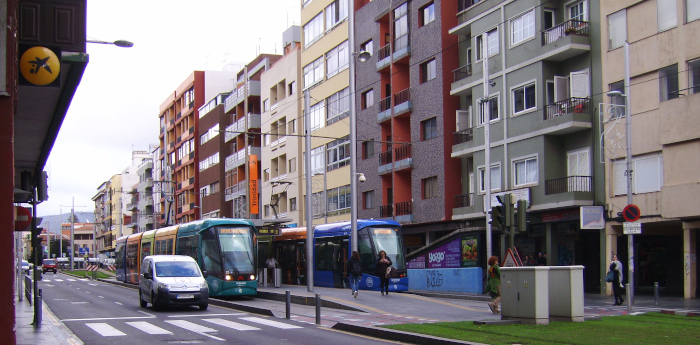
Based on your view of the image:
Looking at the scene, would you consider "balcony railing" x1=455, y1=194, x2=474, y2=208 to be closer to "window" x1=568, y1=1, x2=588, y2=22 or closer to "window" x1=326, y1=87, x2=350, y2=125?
"window" x1=568, y1=1, x2=588, y2=22

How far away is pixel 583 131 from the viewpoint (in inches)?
1308

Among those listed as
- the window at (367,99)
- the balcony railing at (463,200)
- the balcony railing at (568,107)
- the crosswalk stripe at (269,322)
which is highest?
the window at (367,99)

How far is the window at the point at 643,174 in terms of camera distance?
1177 inches

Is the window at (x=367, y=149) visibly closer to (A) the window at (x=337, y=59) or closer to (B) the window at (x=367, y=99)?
(B) the window at (x=367, y=99)

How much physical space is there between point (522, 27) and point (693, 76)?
29.6 ft

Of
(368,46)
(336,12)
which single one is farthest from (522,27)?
(336,12)

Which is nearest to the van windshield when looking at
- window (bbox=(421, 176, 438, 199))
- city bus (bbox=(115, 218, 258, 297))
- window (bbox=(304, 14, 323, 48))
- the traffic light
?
city bus (bbox=(115, 218, 258, 297))

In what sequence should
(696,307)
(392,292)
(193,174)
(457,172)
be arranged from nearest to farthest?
(696,307), (392,292), (457,172), (193,174)

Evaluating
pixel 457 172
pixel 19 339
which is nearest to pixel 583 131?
pixel 457 172

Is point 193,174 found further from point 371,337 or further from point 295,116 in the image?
point 371,337

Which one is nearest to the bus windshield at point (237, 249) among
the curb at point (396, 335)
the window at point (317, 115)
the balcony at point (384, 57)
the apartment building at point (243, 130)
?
the curb at point (396, 335)

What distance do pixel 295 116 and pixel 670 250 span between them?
31.7 meters

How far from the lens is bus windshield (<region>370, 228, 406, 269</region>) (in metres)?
31.8

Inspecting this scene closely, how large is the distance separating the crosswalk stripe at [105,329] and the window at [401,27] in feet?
94.3
